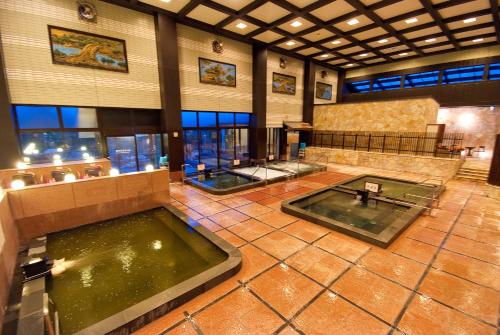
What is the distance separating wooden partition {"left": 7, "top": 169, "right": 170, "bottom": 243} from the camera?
4625 mm

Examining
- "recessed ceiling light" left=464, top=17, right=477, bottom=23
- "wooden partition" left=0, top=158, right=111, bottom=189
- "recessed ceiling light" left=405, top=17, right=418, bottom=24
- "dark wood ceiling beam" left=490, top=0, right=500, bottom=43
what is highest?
"recessed ceiling light" left=405, top=17, right=418, bottom=24

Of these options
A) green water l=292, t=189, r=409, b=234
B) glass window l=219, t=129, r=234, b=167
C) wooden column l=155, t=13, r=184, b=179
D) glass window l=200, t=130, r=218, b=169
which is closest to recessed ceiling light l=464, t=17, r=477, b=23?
green water l=292, t=189, r=409, b=234

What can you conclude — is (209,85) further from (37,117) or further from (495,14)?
(495,14)

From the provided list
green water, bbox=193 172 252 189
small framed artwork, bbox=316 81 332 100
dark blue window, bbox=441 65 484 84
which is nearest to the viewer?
green water, bbox=193 172 252 189

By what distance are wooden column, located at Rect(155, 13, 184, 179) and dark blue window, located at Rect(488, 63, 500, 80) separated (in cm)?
1683

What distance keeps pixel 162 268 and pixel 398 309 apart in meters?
3.61

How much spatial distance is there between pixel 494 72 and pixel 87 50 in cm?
1978

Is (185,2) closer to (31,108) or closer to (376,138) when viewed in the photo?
(31,108)

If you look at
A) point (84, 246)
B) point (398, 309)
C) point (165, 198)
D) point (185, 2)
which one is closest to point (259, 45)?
point (185, 2)

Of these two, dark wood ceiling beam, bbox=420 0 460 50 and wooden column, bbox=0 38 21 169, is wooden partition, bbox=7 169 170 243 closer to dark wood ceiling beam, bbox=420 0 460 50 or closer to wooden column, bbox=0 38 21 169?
wooden column, bbox=0 38 21 169

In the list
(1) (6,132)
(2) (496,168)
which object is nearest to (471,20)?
(2) (496,168)

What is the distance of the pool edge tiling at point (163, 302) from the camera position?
98.6 inches

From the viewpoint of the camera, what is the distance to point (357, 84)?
17656mm

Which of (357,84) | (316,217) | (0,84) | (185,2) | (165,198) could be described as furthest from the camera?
(357,84)
